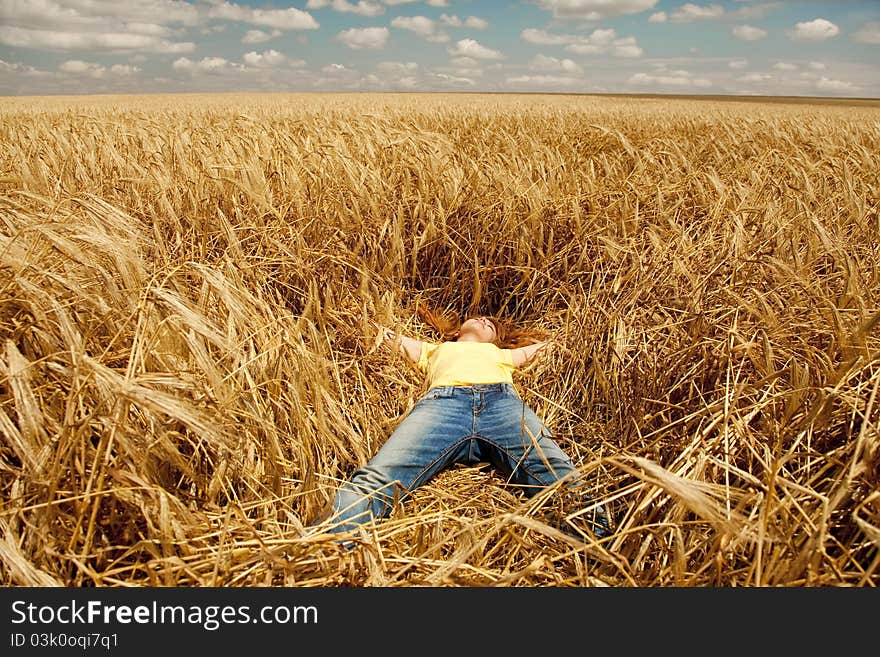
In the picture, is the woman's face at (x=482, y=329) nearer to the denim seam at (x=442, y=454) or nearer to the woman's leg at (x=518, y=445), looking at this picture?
the woman's leg at (x=518, y=445)

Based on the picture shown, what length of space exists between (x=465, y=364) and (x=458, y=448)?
0.37 m

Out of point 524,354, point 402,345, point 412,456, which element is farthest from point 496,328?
point 412,456

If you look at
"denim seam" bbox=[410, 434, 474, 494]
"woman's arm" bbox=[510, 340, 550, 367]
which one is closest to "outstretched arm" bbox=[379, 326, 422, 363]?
"woman's arm" bbox=[510, 340, 550, 367]

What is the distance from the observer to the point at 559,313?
2465 mm

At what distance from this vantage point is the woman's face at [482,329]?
2.24 meters

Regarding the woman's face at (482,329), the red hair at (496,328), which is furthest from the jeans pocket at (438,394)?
the red hair at (496,328)

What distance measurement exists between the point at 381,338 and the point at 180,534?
1163 mm

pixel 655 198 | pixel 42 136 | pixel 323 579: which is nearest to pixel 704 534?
pixel 323 579

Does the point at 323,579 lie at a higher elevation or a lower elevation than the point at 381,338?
lower

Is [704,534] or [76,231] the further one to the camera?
[76,231]

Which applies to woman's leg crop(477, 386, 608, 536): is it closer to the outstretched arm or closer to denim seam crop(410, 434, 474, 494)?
denim seam crop(410, 434, 474, 494)

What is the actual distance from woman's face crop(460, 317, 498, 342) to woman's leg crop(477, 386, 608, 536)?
0.43 meters

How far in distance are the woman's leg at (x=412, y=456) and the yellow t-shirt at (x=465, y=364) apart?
78 millimetres

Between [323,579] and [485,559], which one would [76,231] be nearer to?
[323,579]
